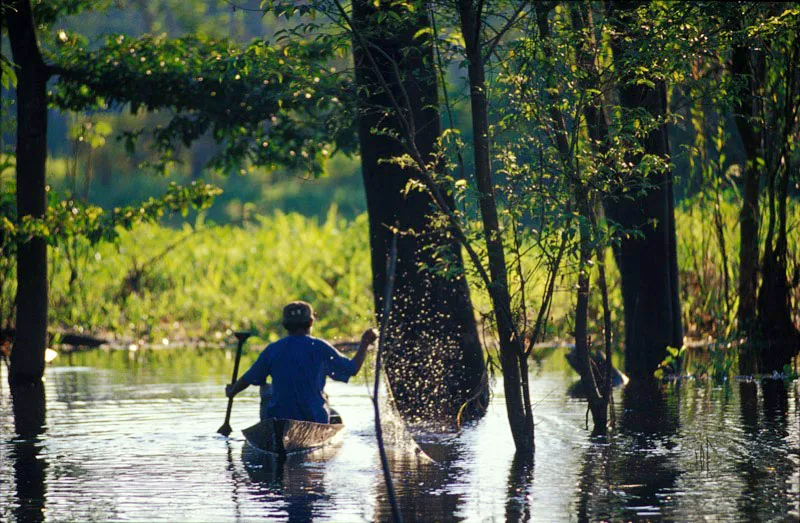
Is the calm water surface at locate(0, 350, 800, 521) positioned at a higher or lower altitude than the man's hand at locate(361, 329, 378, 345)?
lower

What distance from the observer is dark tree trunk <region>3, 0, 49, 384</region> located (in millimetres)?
16141

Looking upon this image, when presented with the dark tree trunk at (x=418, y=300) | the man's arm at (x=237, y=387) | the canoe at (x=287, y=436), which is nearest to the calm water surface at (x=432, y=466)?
the canoe at (x=287, y=436)

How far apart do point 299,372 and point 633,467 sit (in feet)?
9.35

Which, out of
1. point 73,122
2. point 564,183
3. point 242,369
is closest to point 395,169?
point 564,183

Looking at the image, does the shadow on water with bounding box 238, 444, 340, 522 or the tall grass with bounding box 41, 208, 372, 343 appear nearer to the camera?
the shadow on water with bounding box 238, 444, 340, 522

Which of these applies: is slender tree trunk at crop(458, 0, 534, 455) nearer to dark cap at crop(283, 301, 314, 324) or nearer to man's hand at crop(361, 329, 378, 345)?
man's hand at crop(361, 329, 378, 345)

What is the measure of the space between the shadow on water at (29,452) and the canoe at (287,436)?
5.44 ft

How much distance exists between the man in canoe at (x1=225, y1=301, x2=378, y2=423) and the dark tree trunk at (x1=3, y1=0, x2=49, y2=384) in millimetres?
5798

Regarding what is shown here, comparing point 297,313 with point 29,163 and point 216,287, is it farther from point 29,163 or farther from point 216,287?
point 216,287

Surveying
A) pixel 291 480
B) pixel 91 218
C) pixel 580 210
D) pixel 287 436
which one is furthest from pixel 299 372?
pixel 91 218

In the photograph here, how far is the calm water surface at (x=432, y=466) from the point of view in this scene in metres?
8.59

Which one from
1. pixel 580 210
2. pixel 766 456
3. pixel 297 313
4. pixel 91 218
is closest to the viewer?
pixel 766 456

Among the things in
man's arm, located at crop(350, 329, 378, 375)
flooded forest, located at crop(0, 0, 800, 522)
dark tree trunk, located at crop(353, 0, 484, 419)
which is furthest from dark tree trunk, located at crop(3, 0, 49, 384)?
man's arm, located at crop(350, 329, 378, 375)

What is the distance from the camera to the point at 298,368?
11352 millimetres
